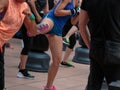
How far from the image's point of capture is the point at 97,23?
13.2ft

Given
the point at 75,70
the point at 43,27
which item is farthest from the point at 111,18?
the point at 75,70

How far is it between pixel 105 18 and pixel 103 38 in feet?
0.70

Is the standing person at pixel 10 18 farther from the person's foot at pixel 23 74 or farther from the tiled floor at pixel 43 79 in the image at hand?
the person's foot at pixel 23 74

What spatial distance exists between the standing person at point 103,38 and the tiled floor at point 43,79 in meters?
2.86

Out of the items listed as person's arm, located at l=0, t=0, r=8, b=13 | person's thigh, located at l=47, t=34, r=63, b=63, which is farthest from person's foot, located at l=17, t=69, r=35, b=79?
person's arm, located at l=0, t=0, r=8, b=13

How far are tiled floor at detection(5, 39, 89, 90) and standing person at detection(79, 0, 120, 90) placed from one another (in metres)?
2.86

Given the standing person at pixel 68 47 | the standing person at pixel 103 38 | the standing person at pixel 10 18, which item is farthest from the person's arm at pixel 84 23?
the standing person at pixel 68 47

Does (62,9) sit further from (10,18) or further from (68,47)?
(68,47)

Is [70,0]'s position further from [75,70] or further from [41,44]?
[75,70]

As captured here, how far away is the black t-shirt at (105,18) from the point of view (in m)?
3.90

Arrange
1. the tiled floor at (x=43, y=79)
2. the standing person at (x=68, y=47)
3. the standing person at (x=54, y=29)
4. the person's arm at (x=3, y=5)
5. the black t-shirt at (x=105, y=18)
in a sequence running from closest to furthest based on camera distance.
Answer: the black t-shirt at (x=105, y=18) → the person's arm at (x=3, y=5) → the standing person at (x=54, y=29) → the tiled floor at (x=43, y=79) → the standing person at (x=68, y=47)

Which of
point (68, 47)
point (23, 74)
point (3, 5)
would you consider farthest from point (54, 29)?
point (68, 47)

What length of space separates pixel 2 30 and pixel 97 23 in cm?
121

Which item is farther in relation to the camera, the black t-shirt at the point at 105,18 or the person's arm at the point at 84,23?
the person's arm at the point at 84,23
